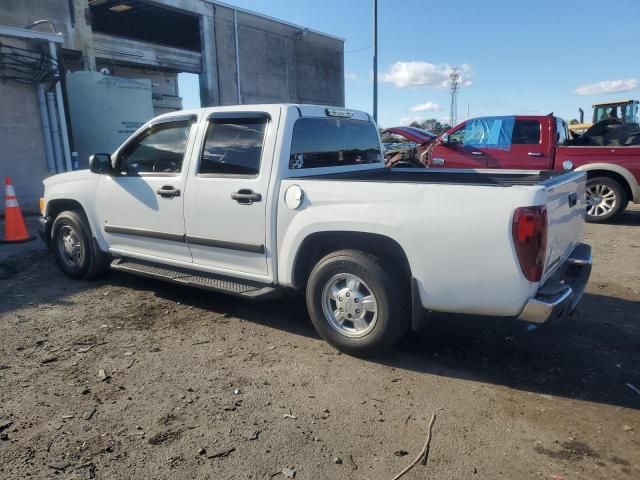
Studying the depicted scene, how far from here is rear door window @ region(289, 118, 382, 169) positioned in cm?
396

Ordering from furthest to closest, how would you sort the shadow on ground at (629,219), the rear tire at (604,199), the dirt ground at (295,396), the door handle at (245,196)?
the shadow on ground at (629,219), the rear tire at (604,199), the door handle at (245,196), the dirt ground at (295,396)

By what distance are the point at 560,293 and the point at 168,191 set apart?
3.31 metres

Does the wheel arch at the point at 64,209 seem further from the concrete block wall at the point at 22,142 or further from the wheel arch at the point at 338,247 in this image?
the concrete block wall at the point at 22,142

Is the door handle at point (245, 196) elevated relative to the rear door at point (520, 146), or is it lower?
lower

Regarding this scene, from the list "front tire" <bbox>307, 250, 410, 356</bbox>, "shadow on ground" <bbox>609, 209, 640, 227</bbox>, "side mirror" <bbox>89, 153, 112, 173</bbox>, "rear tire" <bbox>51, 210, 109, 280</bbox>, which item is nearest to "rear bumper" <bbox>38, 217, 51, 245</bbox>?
"rear tire" <bbox>51, 210, 109, 280</bbox>

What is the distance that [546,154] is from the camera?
8922 millimetres

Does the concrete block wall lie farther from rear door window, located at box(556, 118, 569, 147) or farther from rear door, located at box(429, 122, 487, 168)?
rear door window, located at box(556, 118, 569, 147)

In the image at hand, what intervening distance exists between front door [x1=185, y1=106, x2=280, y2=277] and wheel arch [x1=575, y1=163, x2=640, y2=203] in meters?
Result: 6.70

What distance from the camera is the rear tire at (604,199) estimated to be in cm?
854

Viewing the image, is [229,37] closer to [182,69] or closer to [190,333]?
[182,69]

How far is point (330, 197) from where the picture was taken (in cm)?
344

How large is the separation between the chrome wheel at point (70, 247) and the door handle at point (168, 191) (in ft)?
5.26

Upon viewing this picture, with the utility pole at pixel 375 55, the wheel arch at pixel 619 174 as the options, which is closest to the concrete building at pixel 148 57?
the utility pole at pixel 375 55

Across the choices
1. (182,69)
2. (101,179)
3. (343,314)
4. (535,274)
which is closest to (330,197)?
(343,314)
